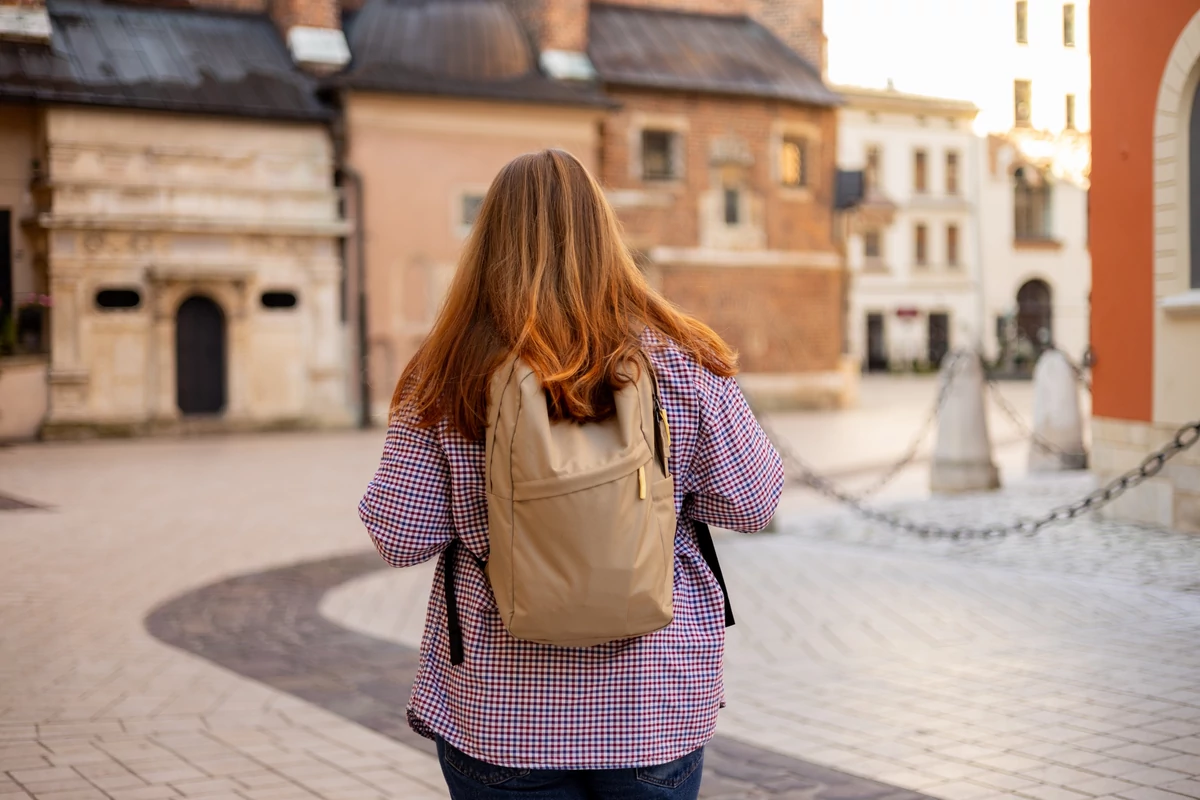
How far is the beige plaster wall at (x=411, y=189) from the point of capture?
27.2 m

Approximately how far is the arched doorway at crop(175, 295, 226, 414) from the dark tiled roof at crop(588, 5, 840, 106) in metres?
10.1

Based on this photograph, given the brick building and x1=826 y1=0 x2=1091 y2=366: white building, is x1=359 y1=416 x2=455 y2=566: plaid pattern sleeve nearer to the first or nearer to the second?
x1=826 y1=0 x2=1091 y2=366: white building

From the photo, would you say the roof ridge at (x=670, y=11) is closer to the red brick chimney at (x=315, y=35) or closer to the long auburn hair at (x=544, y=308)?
the red brick chimney at (x=315, y=35)

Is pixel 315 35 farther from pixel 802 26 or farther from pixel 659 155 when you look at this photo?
pixel 802 26

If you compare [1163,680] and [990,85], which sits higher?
[990,85]

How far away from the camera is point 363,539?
11961 millimetres

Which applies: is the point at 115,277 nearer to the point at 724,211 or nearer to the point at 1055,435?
the point at 724,211

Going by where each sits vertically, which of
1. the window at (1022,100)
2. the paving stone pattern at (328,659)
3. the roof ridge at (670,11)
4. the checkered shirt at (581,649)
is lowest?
the paving stone pattern at (328,659)

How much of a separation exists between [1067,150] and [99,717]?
32.1 feet

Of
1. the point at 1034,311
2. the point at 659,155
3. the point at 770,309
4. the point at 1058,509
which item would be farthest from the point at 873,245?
the point at 1058,509

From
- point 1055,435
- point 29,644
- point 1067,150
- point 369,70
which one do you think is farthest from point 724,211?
point 29,644

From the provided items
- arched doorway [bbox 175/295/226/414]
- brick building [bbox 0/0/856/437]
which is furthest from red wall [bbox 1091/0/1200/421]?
arched doorway [bbox 175/295/226/414]

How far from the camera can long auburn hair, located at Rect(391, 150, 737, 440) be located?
238 centimetres

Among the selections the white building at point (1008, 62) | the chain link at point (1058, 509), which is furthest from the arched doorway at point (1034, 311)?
the chain link at point (1058, 509)
